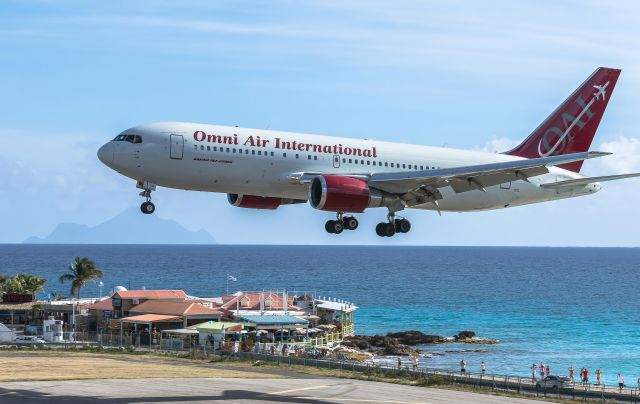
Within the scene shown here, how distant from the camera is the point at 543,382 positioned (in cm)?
7475

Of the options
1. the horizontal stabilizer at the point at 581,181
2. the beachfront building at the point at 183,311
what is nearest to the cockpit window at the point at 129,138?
the horizontal stabilizer at the point at 581,181

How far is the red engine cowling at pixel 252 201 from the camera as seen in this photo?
194 feet

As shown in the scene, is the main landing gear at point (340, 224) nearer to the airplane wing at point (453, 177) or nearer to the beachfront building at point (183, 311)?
the airplane wing at point (453, 177)

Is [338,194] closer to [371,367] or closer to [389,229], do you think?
[389,229]

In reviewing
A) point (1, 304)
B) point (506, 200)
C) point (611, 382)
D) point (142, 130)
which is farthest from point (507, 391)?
point (1, 304)

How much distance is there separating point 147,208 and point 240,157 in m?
5.70

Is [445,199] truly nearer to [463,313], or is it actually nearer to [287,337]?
[287,337]

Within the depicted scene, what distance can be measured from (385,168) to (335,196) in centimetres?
584

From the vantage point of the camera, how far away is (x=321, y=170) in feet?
180

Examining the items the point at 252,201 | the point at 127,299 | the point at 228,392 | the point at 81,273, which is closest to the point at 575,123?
the point at 252,201

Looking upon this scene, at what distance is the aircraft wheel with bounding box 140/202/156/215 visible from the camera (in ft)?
168

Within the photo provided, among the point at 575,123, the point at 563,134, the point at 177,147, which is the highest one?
the point at 575,123

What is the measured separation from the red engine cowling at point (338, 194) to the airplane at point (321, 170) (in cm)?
6

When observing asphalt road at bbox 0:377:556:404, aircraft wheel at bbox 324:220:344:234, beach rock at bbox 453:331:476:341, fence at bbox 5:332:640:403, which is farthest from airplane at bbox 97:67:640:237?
beach rock at bbox 453:331:476:341
